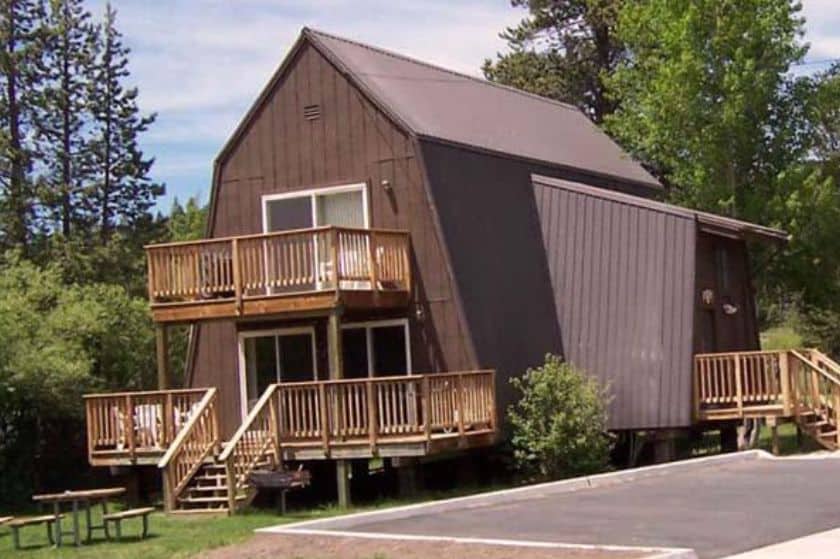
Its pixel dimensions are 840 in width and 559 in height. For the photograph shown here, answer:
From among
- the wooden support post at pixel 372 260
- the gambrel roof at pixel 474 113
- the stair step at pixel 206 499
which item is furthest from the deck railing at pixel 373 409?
the gambrel roof at pixel 474 113

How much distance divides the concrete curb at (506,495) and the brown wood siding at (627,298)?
224 cm

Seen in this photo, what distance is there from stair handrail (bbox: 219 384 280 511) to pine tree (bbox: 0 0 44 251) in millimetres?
21203

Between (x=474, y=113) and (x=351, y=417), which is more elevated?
(x=474, y=113)

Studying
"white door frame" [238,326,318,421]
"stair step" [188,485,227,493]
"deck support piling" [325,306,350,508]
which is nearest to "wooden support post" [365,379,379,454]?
"deck support piling" [325,306,350,508]

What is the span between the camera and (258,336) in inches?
1025

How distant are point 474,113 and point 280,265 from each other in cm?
662

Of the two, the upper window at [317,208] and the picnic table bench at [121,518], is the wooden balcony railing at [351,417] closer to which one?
the picnic table bench at [121,518]

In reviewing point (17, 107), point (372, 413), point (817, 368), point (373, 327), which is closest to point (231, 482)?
point (372, 413)

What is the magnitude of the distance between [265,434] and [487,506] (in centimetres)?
502

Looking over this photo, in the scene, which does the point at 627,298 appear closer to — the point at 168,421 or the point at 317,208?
the point at 317,208

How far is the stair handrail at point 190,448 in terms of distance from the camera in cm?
2139

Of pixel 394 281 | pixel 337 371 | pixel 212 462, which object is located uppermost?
pixel 394 281

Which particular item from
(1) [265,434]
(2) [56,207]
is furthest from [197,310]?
(2) [56,207]

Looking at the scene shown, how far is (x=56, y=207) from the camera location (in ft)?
139
